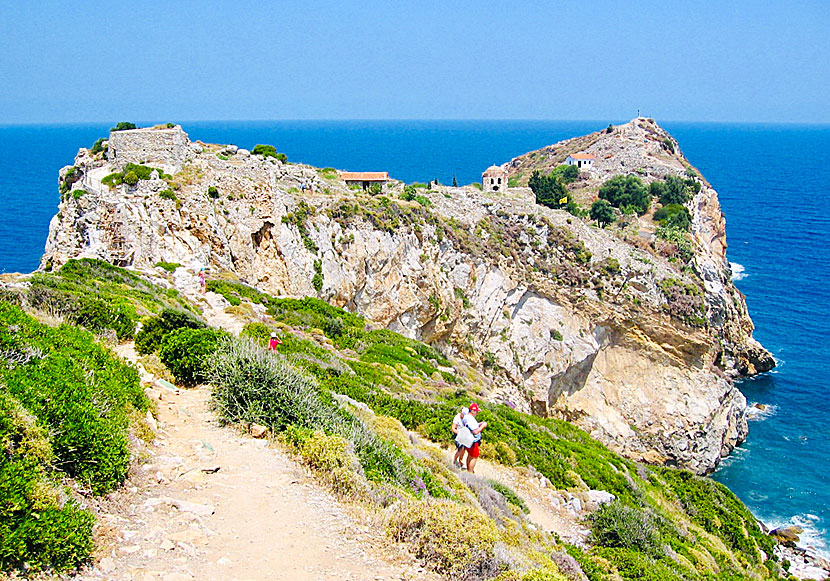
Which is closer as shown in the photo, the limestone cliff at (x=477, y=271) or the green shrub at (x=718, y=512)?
the green shrub at (x=718, y=512)

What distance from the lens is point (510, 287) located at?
43.2m

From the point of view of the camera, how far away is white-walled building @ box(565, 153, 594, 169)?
81.4 metres

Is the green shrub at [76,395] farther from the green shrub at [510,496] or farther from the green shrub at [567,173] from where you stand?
the green shrub at [567,173]

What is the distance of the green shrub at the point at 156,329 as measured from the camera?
14.6 m

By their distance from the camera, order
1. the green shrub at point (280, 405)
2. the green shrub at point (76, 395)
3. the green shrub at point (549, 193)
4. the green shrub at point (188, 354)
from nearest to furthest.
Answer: the green shrub at point (76, 395), the green shrub at point (280, 405), the green shrub at point (188, 354), the green shrub at point (549, 193)

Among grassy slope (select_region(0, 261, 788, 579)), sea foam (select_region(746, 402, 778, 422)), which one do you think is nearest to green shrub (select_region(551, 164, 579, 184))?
sea foam (select_region(746, 402, 778, 422))

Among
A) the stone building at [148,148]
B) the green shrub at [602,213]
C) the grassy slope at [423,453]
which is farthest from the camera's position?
the green shrub at [602,213]

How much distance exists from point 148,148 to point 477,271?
21.7 meters

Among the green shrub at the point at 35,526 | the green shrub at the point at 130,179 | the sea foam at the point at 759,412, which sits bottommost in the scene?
the sea foam at the point at 759,412

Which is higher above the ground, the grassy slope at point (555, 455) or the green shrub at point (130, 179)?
the green shrub at point (130, 179)

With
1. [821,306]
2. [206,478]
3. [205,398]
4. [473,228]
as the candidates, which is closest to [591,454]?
[205,398]

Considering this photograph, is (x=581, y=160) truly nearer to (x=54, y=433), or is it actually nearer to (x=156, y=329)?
(x=156, y=329)

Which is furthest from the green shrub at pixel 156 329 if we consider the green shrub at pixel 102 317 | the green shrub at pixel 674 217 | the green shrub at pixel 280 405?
the green shrub at pixel 674 217

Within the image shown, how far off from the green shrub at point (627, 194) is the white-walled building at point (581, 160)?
37.9ft
